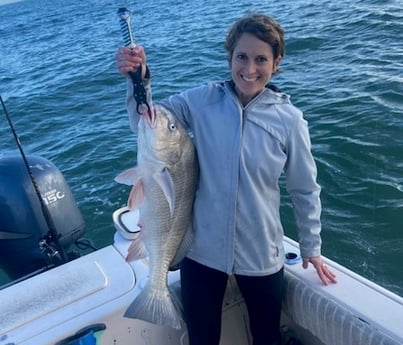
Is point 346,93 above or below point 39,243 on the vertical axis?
below

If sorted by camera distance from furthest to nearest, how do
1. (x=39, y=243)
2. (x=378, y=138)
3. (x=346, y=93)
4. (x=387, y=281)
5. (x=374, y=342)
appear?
(x=346, y=93), (x=378, y=138), (x=387, y=281), (x=39, y=243), (x=374, y=342)

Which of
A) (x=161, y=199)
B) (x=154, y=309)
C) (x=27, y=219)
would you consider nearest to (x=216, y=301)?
(x=154, y=309)

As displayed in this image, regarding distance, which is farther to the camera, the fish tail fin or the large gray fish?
the fish tail fin

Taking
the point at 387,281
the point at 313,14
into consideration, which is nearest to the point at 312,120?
the point at 387,281

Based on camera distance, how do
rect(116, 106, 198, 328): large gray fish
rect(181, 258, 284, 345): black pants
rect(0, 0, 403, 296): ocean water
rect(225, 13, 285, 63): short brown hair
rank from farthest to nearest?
1. rect(0, 0, 403, 296): ocean water
2. rect(181, 258, 284, 345): black pants
3. rect(225, 13, 285, 63): short brown hair
4. rect(116, 106, 198, 328): large gray fish

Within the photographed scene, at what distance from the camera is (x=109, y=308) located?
9.21ft

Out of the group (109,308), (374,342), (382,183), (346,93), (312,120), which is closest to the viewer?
(374,342)

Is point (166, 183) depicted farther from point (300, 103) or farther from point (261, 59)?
point (300, 103)

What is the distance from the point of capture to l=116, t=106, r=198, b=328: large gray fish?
2.31 metres

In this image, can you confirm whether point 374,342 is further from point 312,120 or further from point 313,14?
point 313,14

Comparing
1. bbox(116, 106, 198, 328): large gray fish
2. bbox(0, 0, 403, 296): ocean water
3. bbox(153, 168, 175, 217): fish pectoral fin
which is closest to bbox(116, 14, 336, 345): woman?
bbox(116, 106, 198, 328): large gray fish

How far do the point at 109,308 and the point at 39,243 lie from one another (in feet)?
4.56

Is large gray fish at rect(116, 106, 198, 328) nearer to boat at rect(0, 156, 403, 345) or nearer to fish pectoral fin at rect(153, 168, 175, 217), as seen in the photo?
fish pectoral fin at rect(153, 168, 175, 217)

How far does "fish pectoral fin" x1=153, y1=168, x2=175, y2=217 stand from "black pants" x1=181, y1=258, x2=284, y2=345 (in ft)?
1.60
